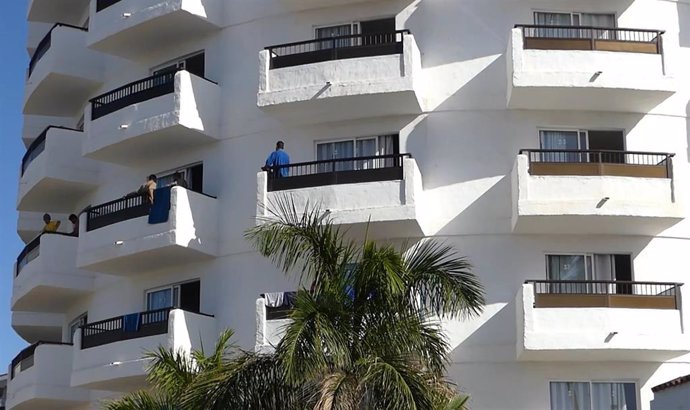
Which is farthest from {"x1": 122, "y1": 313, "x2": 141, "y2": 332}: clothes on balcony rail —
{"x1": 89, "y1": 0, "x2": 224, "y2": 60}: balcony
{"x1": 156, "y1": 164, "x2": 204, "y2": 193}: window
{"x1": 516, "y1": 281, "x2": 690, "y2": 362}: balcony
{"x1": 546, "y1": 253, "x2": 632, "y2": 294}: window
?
{"x1": 546, "y1": 253, "x2": 632, "y2": 294}: window

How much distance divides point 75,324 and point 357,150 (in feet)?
41.9

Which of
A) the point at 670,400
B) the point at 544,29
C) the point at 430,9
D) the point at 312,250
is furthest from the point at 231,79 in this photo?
the point at 670,400

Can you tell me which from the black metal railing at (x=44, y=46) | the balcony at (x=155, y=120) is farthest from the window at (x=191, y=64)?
the black metal railing at (x=44, y=46)

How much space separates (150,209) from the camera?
35.7 m

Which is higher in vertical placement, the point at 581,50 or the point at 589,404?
the point at 581,50

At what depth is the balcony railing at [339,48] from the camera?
111ft

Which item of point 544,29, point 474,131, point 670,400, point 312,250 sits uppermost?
point 544,29

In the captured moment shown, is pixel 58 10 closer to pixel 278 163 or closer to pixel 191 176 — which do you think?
pixel 191 176

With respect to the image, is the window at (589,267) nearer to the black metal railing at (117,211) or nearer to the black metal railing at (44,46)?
the black metal railing at (117,211)

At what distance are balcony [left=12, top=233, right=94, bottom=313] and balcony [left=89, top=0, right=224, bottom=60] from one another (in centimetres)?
627

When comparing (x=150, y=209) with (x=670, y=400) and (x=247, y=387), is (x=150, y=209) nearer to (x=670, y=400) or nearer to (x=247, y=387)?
(x=247, y=387)

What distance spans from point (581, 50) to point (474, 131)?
135 inches

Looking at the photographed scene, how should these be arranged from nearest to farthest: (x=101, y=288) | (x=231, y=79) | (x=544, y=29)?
(x=544, y=29), (x=231, y=79), (x=101, y=288)

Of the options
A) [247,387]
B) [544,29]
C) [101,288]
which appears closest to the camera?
[247,387]
